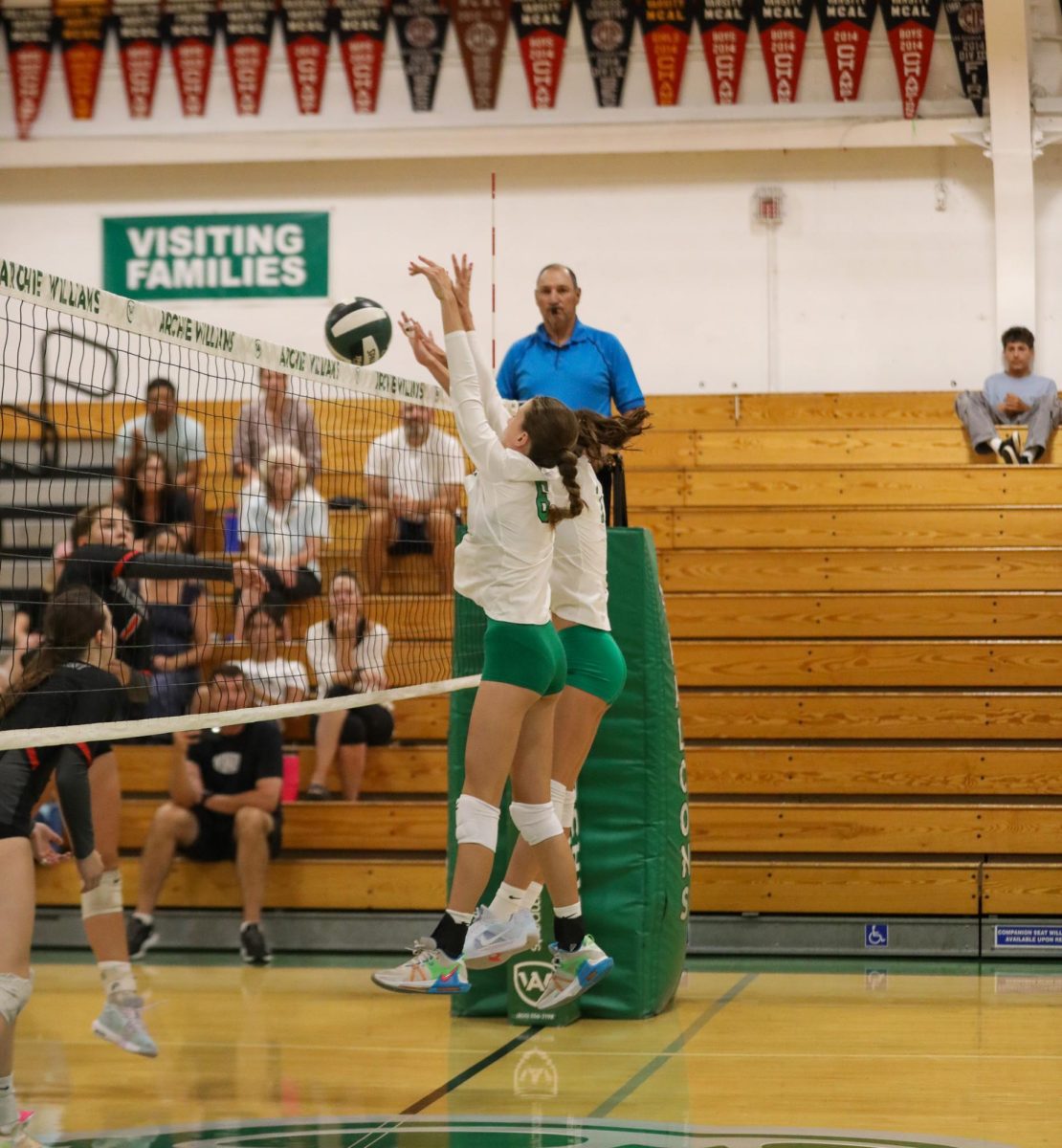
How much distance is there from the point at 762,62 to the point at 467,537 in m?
8.32

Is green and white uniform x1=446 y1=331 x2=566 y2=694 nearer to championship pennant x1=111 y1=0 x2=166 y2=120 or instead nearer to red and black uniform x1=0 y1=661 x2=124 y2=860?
red and black uniform x1=0 y1=661 x2=124 y2=860

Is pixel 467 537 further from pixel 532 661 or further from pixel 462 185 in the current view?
pixel 462 185

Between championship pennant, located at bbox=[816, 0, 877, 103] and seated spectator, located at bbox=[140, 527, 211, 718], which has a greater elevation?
championship pennant, located at bbox=[816, 0, 877, 103]

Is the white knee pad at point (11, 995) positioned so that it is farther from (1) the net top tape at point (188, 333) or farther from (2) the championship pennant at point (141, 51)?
(2) the championship pennant at point (141, 51)

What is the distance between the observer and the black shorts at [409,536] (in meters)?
8.51

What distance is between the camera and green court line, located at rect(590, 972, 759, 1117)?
4.71 meters

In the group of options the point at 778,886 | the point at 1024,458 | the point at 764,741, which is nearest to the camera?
the point at 778,886

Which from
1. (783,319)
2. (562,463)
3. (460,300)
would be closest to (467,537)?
(562,463)

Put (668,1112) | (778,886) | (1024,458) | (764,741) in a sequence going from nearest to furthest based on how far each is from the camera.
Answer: (668,1112) → (778,886) → (764,741) → (1024,458)

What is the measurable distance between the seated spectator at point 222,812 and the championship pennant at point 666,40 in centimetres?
649

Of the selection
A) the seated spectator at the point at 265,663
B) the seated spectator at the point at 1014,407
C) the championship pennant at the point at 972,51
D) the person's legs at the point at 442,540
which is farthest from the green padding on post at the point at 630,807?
the championship pennant at the point at 972,51

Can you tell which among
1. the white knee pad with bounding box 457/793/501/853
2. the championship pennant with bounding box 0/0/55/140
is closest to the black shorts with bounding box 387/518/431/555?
the white knee pad with bounding box 457/793/501/853

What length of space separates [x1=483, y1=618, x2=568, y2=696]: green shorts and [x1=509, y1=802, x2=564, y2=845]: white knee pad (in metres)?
0.39

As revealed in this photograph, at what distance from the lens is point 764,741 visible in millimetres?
8109
